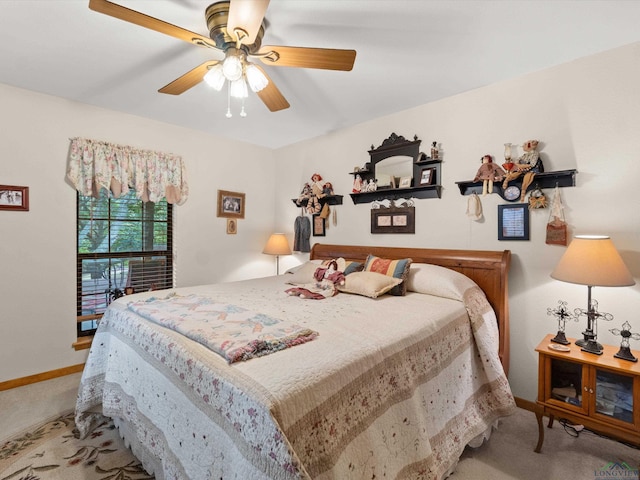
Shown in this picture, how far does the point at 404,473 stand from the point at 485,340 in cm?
110

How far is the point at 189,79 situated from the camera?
1933 millimetres

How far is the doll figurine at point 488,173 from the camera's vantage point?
244 cm

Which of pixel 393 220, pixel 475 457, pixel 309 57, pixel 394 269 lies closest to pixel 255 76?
pixel 309 57

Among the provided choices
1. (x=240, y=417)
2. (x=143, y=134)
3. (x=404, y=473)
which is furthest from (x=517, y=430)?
(x=143, y=134)

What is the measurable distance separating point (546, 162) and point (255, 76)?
211 centimetres

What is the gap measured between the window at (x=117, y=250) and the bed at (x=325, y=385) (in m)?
1.32

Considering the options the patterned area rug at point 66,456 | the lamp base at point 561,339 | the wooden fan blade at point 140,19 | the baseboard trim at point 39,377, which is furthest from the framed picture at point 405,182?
the baseboard trim at point 39,377

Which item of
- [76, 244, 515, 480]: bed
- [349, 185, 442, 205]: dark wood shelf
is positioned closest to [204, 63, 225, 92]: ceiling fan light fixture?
[76, 244, 515, 480]: bed

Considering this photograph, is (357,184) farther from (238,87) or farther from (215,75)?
(215,75)

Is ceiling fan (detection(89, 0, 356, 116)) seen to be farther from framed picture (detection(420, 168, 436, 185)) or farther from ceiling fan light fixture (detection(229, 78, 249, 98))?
framed picture (detection(420, 168, 436, 185))

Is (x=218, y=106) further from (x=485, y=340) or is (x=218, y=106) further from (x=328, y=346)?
(x=485, y=340)

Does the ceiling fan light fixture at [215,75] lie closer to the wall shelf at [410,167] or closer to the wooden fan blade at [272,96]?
the wooden fan blade at [272,96]

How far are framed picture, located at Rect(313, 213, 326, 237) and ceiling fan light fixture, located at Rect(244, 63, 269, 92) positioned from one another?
2.16 meters

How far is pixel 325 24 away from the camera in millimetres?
1795
